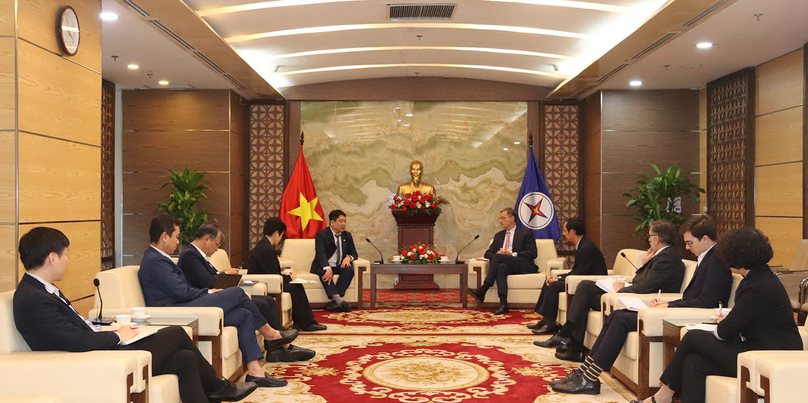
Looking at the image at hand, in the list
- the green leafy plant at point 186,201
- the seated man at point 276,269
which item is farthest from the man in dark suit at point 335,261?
the green leafy plant at point 186,201

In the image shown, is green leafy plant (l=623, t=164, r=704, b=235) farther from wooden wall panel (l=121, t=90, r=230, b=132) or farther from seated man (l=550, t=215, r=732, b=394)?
wooden wall panel (l=121, t=90, r=230, b=132)

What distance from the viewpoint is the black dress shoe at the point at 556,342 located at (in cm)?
601

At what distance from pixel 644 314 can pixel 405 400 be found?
5.50 ft

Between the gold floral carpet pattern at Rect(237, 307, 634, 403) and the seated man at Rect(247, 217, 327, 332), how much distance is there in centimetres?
23

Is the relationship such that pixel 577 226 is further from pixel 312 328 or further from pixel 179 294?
pixel 179 294

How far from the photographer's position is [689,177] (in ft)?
34.8

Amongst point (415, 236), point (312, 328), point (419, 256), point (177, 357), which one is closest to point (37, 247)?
point (177, 357)

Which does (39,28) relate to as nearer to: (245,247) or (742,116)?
(245,247)

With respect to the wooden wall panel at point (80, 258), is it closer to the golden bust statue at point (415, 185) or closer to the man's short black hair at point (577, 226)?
the man's short black hair at point (577, 226)

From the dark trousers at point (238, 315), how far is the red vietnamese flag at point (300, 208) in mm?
5707

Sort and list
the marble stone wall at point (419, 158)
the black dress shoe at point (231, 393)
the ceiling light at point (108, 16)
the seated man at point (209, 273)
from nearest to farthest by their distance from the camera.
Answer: the black dress shoe at point (231, 393) → the seated man at point (209, 273) → the ceiling light at point (108, 16) → the marble stone wall at point (419, 158)

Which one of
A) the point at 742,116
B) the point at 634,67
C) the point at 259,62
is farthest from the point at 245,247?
the point at 742,116

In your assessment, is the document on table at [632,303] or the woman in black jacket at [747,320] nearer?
the woman in black jacket at [747,320]

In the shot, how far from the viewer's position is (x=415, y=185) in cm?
1130
